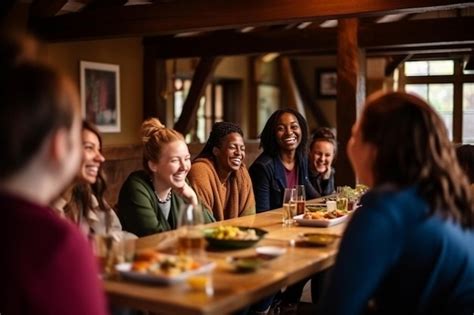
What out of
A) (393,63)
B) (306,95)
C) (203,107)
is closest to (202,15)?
(203,107)

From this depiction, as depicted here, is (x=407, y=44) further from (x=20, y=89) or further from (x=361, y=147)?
(x=20, y=89)

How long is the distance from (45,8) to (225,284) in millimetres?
5084

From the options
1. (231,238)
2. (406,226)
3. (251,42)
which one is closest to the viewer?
(406,226)

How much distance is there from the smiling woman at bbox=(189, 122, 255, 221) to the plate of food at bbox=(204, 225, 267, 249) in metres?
1.02

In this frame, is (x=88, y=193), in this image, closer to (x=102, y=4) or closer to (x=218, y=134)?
(x=218, y=134)

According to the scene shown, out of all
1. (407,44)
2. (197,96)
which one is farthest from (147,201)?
(197,96)

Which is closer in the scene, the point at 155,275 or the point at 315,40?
the point at 155,275

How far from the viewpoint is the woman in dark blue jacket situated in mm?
3822

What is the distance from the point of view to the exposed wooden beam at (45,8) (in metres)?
5.98

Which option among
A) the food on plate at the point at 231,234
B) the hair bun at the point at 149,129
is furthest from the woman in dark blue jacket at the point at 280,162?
the food on plate at the point at 231,234

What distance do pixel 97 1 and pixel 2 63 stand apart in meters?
5.29

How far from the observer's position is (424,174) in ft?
5.43

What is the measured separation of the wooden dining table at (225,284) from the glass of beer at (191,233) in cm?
8

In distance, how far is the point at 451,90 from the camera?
6.58 metres
